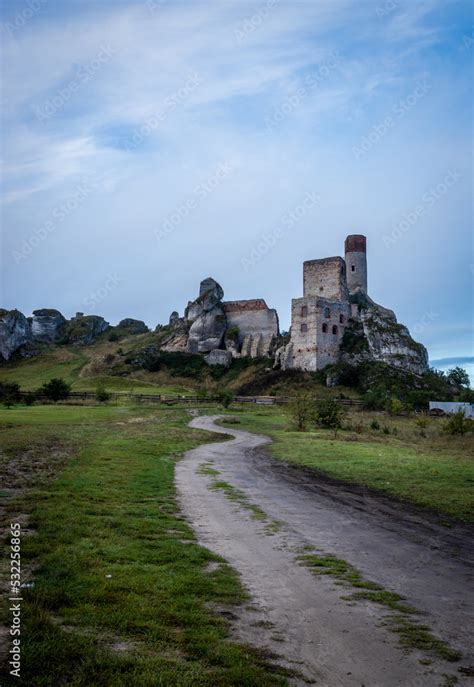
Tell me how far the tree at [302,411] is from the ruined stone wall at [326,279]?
4042 centimetres

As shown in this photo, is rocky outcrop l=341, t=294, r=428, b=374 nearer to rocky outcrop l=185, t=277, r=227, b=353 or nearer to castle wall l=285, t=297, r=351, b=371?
castle wall l=285, t=297, r=351, b=371

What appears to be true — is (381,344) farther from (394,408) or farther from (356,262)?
(394,408)

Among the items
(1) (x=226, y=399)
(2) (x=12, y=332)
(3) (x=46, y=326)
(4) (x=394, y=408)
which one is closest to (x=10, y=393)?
(1) (x=226, y=399)

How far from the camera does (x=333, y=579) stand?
7.61 m

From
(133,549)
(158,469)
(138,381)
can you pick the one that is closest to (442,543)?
(133,549)

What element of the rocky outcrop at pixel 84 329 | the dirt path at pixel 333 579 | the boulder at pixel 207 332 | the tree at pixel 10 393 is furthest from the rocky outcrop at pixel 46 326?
the dirt path at pixel 333 579

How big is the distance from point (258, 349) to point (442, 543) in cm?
7214

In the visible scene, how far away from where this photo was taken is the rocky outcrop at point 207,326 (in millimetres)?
84250

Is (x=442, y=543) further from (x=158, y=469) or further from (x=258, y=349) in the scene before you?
(x=258, y=349)

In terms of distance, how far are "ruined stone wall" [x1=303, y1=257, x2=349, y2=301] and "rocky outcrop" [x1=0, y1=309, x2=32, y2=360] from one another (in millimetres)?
55261

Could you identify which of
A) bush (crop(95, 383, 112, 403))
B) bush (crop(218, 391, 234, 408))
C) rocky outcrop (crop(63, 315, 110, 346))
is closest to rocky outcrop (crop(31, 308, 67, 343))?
rocky outcrop (crop(63, 315, 110, 346))

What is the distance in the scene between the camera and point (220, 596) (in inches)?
265

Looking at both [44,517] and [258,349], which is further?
[258,349]

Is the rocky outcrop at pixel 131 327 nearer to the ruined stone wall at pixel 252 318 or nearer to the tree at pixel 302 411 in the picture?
the ruined stone wall at pixel 252 318
